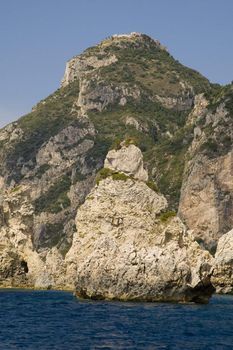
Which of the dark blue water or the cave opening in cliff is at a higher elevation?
the cave opening in cliff

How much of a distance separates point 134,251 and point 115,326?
2048 centimetres

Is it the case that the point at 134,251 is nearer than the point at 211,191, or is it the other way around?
the point at 134,251

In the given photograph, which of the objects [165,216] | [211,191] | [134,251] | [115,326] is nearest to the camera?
[115,326]

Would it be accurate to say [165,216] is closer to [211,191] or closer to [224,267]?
[224,267]

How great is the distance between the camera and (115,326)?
52.2m

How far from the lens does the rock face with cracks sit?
7081 cm

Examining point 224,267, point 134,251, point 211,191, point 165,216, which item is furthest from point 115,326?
point 211,191

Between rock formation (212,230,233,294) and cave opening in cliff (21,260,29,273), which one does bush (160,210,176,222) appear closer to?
rock formation (212,230,233,294)

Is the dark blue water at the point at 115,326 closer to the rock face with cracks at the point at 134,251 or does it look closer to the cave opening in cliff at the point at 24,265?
the rock face with cracks at the point at 134,251

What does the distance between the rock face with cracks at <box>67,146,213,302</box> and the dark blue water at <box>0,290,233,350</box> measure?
6.27ft

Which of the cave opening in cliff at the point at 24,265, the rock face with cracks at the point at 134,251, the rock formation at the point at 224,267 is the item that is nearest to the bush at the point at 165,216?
the rock face with cracks at the point at 134,251

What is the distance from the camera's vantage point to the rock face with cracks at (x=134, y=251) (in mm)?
70812

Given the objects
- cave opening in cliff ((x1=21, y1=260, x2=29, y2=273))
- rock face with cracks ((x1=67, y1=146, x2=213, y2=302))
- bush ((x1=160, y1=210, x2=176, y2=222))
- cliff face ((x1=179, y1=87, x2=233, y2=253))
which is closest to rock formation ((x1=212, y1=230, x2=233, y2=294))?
cave opening in cliff ((x1=21, y1=260, x2=29, y2=273))

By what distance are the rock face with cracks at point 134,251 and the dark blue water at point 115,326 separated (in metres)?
1.91
